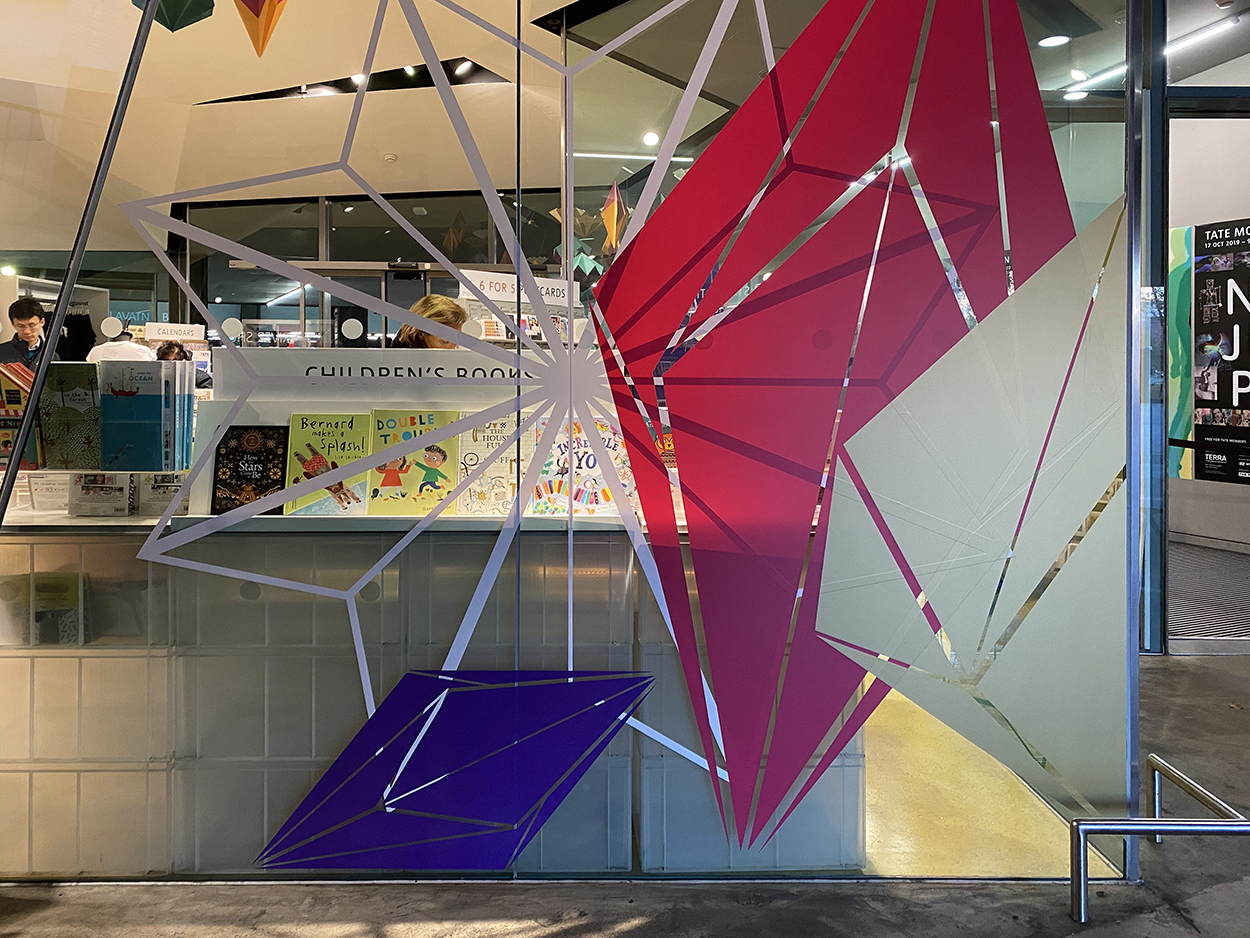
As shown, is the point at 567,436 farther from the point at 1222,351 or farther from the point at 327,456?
the point at 1222,351

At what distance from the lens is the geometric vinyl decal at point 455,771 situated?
6.79 feet

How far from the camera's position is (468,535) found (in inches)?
81.6

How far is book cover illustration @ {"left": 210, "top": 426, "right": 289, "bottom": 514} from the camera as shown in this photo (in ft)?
6.64

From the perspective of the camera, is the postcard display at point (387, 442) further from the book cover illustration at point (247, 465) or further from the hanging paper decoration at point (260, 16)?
the hanging paper decoration at point (260, 16)

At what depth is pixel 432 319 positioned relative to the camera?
2.03 meters

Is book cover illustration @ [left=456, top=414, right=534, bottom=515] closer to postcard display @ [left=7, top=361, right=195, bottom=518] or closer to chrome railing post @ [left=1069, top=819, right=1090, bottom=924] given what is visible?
postcard display @ [left=7, top=361, right=195, bottom=518]

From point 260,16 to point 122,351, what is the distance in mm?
838

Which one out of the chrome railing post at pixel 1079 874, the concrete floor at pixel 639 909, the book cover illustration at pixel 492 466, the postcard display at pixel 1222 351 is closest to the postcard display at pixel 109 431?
the book cover illustration at pixel 492 466

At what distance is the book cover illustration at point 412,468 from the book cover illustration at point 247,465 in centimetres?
22

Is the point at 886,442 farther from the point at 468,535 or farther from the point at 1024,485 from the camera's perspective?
the point at 468,535

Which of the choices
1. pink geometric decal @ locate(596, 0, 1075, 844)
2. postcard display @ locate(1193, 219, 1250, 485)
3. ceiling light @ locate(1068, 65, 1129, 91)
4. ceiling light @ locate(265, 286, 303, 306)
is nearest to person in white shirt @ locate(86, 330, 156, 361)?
ceiling light @ locate(265, 286, 303, 306)

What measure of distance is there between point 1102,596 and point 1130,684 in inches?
8.9

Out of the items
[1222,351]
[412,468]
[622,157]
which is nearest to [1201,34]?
[1222,351]

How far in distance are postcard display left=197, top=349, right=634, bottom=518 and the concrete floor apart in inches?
35.7
